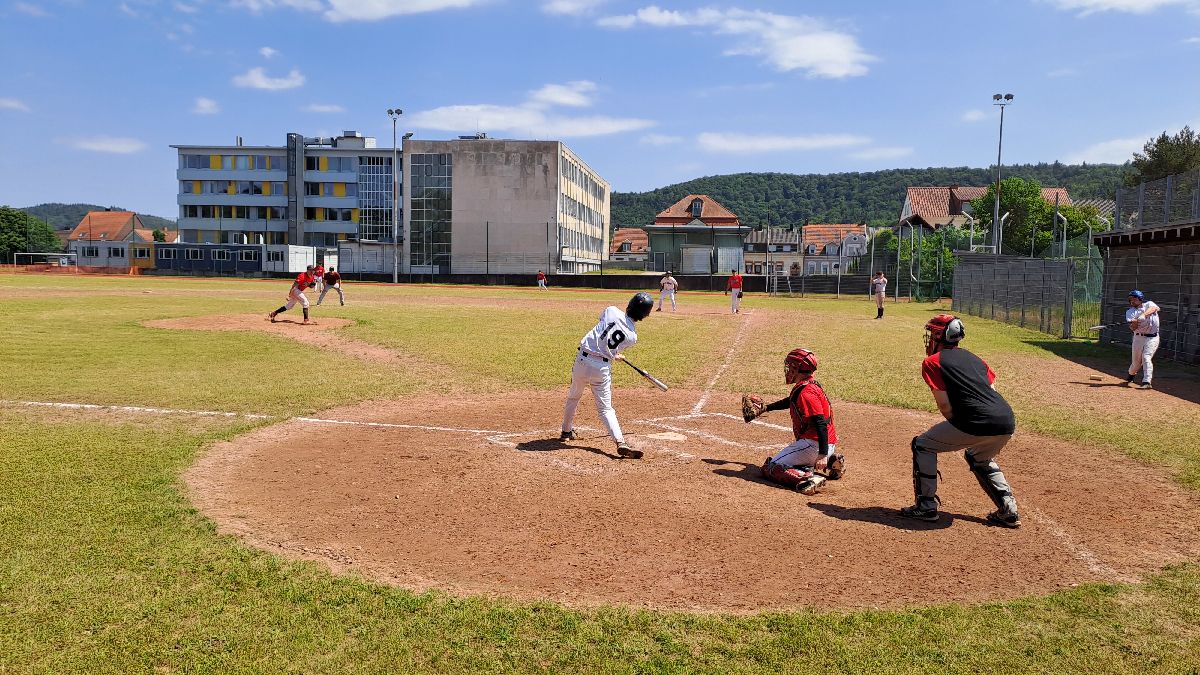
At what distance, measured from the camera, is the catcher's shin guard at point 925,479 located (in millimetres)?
7789

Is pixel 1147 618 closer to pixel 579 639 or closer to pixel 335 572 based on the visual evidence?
pixel 579 639

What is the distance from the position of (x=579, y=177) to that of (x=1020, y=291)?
66530 mm

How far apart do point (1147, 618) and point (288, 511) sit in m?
7.10

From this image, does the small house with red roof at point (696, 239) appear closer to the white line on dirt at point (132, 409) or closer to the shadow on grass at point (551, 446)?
the white line on dirt at point (132, 409)

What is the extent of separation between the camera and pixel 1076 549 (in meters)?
7.17

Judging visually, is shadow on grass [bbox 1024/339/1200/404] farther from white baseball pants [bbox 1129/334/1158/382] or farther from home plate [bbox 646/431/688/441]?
home plate [bbox 646/431/688/441]

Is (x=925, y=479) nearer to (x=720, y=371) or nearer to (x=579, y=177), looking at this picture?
(x=720, y=371)

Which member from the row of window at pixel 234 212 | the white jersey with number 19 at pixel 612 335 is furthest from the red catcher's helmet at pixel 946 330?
the row of window at pixel 234 212

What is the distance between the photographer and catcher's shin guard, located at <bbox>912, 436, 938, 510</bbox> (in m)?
7.79

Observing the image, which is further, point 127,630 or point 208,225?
point 208,225

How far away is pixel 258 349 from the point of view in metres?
19.9

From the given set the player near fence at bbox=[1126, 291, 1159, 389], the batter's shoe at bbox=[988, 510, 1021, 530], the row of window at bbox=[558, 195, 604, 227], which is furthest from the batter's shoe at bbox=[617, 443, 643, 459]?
the row of window at bbox=[558, 195, 604, 227]

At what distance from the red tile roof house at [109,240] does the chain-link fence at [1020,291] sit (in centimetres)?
8607

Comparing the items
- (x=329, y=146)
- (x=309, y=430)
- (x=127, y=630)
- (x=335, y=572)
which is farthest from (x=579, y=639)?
(x=329, y=146)
